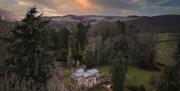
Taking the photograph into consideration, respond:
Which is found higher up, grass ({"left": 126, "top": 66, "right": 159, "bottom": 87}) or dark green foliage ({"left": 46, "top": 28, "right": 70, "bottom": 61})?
dark green foliage ({"left": 46, "top": 28, "right": 70, "bottom": 61})

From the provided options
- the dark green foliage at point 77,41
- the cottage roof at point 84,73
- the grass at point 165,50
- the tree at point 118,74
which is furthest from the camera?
the grass at point 165,50

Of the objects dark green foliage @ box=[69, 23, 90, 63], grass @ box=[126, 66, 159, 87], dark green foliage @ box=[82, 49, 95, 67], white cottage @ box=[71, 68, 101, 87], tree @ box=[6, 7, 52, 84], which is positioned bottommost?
grass @ box=[126, 66, 159, 87]

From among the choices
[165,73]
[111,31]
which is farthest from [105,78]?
[111,31]

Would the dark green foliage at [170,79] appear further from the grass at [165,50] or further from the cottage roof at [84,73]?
the grass at [165,50]

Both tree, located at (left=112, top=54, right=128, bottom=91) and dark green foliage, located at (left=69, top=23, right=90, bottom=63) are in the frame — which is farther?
dark green foliage, located at (left=69, top=23, right=90, bottom=63)

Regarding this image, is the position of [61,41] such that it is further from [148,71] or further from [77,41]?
[148,71]

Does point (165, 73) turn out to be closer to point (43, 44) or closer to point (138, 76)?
point (138, 76)

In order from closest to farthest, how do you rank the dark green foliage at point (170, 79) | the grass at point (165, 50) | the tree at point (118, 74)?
1. the dark green foliage at point (170, 79)
2. the tree at point (118, 74)
3. the grass at point (165, 50)

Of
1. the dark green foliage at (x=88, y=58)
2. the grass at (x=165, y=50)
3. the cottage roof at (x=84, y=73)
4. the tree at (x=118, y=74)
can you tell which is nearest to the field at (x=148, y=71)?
the grass at (x=165, y=50)

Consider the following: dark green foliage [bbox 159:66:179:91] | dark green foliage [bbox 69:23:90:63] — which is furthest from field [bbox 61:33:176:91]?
dark green foliage [bbox 159:66:179:91]

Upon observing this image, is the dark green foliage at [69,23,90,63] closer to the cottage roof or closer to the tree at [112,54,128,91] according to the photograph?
the cottage roof
